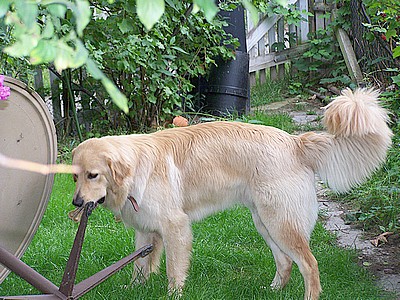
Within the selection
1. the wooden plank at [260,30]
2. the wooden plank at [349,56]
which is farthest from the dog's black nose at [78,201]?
the wooden plank at [260,30]

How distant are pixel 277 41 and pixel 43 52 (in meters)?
8.65

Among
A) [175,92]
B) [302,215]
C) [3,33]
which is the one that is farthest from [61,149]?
[302,215]

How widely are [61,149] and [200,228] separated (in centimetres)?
245

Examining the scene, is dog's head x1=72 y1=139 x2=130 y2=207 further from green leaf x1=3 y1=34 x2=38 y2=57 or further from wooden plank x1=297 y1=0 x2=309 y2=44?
wooden plank x1=297 y1=0 x2=309 y2=44

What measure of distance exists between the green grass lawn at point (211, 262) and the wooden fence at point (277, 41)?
496cm

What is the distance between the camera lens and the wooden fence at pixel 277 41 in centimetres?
903

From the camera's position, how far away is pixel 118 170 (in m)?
3.13

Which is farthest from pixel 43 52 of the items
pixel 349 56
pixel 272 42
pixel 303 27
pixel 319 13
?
pixel 272 42

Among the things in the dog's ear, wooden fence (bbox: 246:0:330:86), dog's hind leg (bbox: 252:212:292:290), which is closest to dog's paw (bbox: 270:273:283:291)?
dog's hind leg (bbox: 252:212:292:290)

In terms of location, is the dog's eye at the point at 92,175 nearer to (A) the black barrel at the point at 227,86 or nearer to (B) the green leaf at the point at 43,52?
(B) the green leaf at the point at 43,52

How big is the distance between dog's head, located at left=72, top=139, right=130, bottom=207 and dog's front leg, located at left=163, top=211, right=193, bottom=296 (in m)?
0.38

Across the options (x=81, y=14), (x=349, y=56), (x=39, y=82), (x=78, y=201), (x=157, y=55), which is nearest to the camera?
(x=81, y=14)

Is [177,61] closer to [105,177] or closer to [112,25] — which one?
[112,25]

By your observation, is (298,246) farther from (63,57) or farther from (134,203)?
(63,57)
